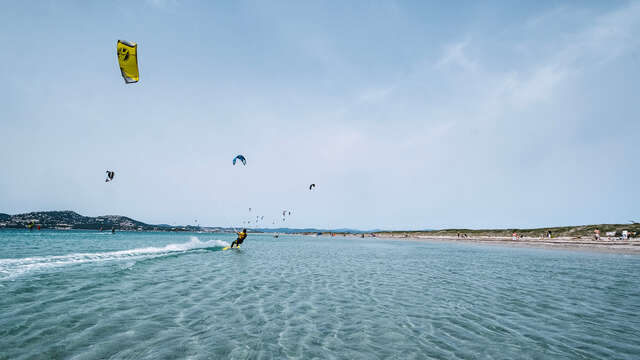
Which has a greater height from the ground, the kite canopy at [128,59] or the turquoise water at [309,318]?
the kite canopy at [128,59]

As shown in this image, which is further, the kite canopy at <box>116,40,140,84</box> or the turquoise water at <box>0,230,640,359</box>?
the kite canopy at <box>116,40,140,84</box>

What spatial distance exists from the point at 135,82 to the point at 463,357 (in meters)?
14.1

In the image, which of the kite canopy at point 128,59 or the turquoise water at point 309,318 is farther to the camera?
the kite canopy at point 128,59

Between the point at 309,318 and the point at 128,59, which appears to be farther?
the point at 128,59

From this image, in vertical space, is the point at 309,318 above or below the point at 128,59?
below

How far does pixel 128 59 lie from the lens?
1169 centimetres

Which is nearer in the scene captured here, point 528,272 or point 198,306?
point 198,306

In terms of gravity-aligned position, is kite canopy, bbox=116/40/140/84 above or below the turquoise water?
above

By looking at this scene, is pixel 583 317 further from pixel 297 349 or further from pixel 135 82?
pixel 135 82

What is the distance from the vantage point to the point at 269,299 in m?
11.6

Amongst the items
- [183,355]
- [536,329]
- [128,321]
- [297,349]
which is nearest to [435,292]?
[536,329]

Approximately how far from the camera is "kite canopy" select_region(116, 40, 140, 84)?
11617 mm

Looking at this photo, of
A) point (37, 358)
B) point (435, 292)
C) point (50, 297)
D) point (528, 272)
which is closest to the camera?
point (37, 358)

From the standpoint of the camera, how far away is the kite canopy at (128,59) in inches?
457
